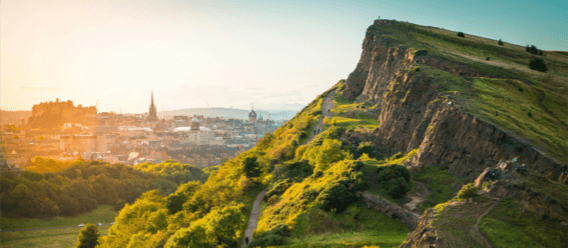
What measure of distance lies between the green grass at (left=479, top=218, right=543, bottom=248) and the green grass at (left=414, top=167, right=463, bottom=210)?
10.7 metres

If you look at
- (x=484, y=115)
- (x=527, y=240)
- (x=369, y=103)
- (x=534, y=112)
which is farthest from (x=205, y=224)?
(x=369, y=103)

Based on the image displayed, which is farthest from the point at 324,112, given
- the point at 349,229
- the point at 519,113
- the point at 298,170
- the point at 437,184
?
the point at 349,229

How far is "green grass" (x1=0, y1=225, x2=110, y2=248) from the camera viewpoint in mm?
72394

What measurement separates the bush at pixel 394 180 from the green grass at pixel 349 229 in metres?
3.07

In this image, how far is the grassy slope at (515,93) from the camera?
31.9 m

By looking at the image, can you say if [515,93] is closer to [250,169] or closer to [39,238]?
[250,169]

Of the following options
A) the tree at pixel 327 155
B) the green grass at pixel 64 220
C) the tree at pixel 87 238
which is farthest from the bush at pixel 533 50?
the green grass at pixel 64 220

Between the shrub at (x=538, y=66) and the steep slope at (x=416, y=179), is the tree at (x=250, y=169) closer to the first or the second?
the steep slope at (x=416, y=179)

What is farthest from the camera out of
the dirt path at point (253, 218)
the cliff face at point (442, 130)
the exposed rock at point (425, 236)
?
the dirt path at point (253, 218)

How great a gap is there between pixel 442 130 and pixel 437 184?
20.9ft

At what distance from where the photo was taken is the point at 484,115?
111 feet

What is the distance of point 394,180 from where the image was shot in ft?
109

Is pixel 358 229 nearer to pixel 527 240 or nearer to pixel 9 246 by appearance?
pixel 527 240

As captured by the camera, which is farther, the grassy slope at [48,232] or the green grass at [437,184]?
the grassy slope at [48,232]
